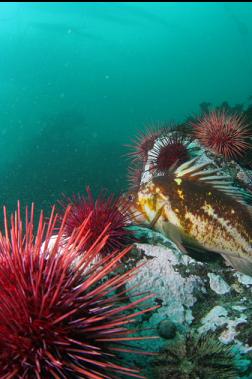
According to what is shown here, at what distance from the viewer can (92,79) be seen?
129 m

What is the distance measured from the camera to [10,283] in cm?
187

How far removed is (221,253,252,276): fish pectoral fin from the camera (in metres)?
3.32

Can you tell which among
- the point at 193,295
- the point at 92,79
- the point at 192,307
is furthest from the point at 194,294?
the point at 92,79

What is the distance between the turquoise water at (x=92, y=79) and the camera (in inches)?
1027

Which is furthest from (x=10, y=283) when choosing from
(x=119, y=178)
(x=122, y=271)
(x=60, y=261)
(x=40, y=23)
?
(x=40, y=23)

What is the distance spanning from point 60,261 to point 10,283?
352mm

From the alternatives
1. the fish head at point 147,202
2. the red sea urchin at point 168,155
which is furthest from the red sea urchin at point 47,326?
the red sea urchin at point 168,155

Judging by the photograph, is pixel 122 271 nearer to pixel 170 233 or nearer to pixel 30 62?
pixel 170 233

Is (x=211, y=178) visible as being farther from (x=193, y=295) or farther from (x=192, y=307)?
(x=192, y=307)

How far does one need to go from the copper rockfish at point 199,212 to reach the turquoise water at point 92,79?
14.3m

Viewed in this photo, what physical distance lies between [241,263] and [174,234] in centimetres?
83

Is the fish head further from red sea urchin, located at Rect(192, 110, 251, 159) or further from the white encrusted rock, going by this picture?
red sea urchin, located at Rect(192, 110, 251, 159)

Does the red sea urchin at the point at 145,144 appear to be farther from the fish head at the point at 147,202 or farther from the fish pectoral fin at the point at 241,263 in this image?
the fish pectoral fin at the point at 241,263

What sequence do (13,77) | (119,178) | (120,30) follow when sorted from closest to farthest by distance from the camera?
(119,178)
(13,77)
(120,30)
